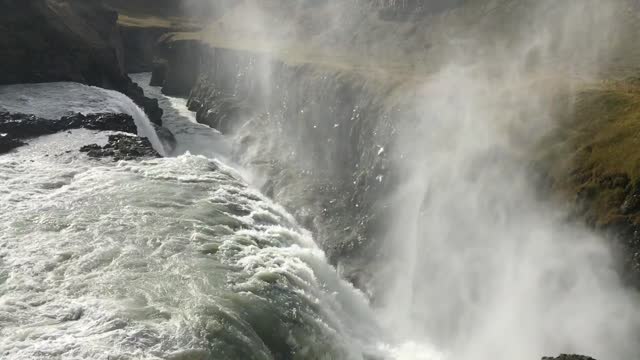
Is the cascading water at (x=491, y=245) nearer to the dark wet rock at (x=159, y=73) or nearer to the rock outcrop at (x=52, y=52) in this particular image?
the rock outcrop at (x=52, y=52)

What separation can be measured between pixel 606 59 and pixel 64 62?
30.3 m

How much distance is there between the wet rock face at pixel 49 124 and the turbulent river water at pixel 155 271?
1789mm

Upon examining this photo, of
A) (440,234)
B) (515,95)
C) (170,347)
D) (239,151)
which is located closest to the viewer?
(170,347)

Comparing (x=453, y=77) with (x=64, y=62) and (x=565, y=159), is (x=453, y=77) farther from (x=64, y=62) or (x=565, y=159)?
(x=64, y=62)

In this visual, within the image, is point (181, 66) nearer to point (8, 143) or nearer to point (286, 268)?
point (8, 143)

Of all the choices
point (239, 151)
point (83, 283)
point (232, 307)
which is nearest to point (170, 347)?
point (232, 307)

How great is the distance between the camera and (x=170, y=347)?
11484 mm

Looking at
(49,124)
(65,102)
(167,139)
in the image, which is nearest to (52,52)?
(65,102)

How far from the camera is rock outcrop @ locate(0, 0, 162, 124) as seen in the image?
32.8 m

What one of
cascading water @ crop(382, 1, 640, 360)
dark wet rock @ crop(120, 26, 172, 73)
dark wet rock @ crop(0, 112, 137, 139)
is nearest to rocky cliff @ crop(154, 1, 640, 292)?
cascading water @ crop(382, 1, 640, 360)

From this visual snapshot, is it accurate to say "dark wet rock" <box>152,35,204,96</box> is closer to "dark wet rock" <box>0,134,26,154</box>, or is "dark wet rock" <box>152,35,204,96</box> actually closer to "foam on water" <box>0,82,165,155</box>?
"foam on water" <box>0,82,165,155</box>

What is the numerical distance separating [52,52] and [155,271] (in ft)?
83.3

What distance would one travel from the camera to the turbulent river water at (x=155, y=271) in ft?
38.9

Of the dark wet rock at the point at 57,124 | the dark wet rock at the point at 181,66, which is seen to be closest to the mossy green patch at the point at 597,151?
the dark wet rock at the point at 57,124
